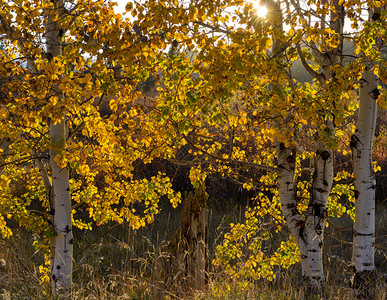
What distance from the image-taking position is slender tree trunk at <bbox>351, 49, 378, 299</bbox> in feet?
15.4

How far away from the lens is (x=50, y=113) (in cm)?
350

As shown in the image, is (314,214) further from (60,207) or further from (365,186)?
(60,207)

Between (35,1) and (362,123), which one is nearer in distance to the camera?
(35,1)

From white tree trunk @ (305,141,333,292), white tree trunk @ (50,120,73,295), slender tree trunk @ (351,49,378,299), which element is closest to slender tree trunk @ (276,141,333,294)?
white tree trunk @ (305,141,333,292)

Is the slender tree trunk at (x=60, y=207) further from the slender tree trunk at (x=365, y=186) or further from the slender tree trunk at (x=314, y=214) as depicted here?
the slender tree trunk at (x=365, y=186)

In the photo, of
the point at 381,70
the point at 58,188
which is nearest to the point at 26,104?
the point at 58,188

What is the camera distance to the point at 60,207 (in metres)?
4.68

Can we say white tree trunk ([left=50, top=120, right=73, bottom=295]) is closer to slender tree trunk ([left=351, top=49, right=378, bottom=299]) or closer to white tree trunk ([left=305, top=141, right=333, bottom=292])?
white tree trunk ([left=305, top=141, right=333, bottom=292])

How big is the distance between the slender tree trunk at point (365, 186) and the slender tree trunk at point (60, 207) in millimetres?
3257

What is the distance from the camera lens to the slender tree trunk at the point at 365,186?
15.4ft

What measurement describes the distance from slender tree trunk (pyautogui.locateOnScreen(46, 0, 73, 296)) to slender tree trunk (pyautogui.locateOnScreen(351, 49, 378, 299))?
3.26m

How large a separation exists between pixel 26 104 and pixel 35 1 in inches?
46.5

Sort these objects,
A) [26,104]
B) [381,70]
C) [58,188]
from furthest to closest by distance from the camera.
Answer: [58,188] < [26,104] < [381,70]

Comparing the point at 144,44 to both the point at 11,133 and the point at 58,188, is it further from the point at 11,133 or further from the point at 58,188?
the point at 58,188
